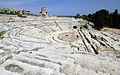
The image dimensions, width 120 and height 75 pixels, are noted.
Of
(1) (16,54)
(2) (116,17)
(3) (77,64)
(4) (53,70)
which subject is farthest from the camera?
(2) (116,17)

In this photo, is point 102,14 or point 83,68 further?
point 102,14

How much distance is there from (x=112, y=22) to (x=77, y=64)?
158 feet

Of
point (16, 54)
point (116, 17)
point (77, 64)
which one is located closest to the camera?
point (77, 64)

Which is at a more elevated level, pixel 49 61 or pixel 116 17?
pixel 116 17

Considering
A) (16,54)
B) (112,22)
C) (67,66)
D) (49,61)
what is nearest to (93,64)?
(67,66)

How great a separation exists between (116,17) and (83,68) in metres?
49.4

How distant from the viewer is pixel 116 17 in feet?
214

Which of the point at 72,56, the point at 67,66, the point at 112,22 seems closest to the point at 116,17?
the point at 112,22

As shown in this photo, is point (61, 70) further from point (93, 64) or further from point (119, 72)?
point (119, 72)

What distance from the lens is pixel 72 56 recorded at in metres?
24.5

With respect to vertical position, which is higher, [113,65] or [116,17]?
[116,17]

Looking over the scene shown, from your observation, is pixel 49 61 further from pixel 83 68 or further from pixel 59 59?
pixel 83 68

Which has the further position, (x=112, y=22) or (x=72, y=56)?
(x=112, y=22)

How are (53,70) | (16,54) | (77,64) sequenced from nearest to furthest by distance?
(53,70)
(77,64)
(16,54)
